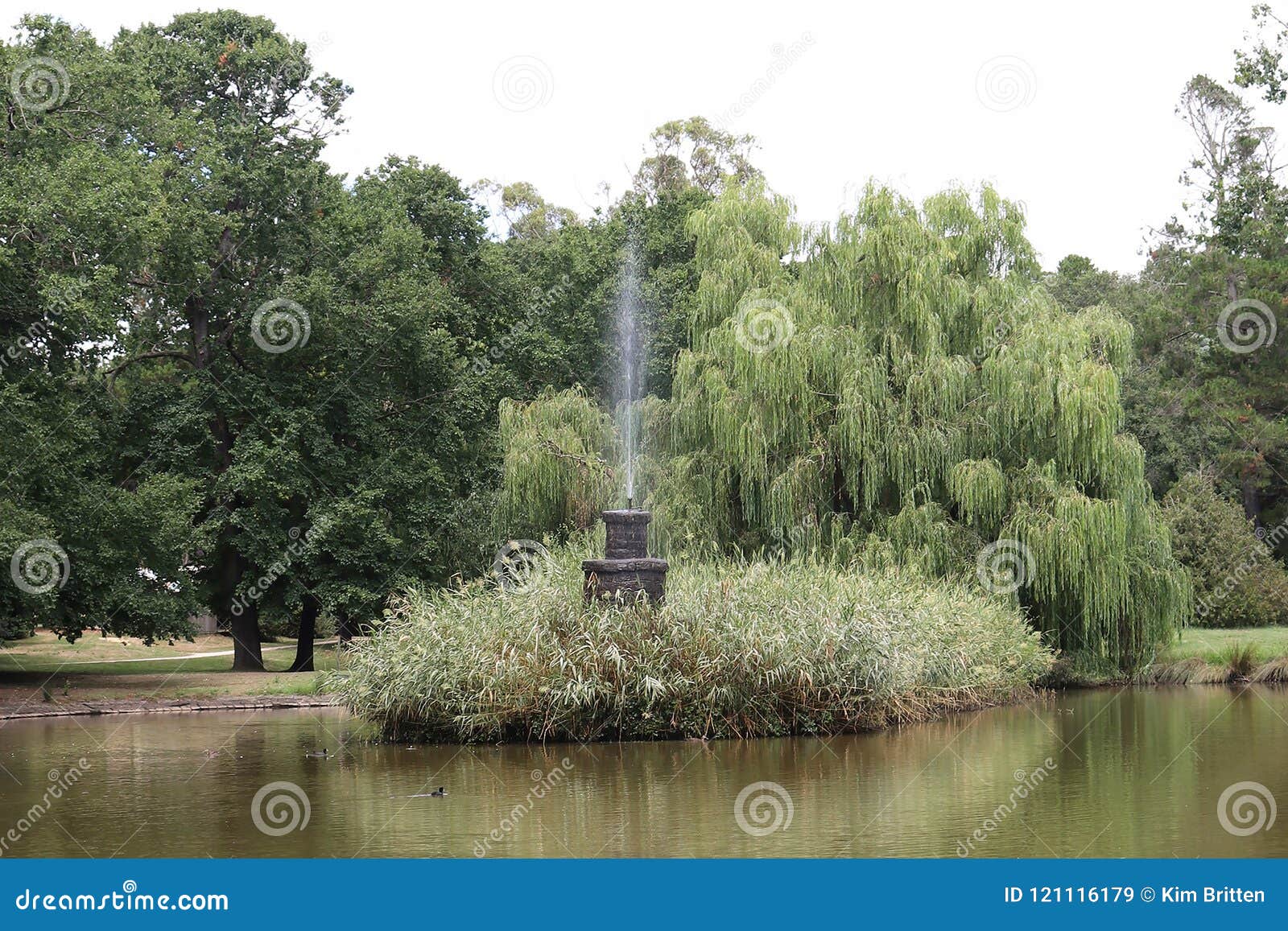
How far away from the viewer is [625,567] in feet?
52.0

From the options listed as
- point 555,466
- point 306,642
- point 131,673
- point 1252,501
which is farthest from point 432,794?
point 1252,501

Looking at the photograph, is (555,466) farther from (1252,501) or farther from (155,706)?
(1252,501)

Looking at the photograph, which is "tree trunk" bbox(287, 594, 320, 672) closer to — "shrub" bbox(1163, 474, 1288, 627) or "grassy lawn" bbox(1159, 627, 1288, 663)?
"grassy lawn" bbox(1159, 627, 1288, 663)

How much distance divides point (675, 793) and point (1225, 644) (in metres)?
17.6

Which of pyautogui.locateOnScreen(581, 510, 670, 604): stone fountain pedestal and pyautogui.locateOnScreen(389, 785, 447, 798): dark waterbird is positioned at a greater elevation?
pyautogui.locateOnScreen(581, 510, 670, 604): stone fountain pedestal

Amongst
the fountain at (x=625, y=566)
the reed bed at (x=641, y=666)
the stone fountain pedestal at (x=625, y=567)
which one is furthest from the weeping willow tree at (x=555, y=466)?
the stone fountain pedestal at (x=625, y=567)

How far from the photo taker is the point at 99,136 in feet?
80.4

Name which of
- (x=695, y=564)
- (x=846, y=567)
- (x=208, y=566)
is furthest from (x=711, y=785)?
(x=208, y=566)

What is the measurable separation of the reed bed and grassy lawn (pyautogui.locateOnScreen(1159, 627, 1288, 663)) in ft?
29.7

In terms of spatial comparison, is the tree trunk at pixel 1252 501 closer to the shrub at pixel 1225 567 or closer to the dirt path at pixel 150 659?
the shrub at pixel 1225 567

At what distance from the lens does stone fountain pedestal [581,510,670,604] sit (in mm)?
15750

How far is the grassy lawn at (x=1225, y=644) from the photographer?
23453 millimetres

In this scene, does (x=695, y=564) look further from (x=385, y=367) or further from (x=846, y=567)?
(x=385, y=367)

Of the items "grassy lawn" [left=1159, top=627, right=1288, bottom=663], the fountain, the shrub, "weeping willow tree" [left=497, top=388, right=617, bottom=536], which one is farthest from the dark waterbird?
the shrub
